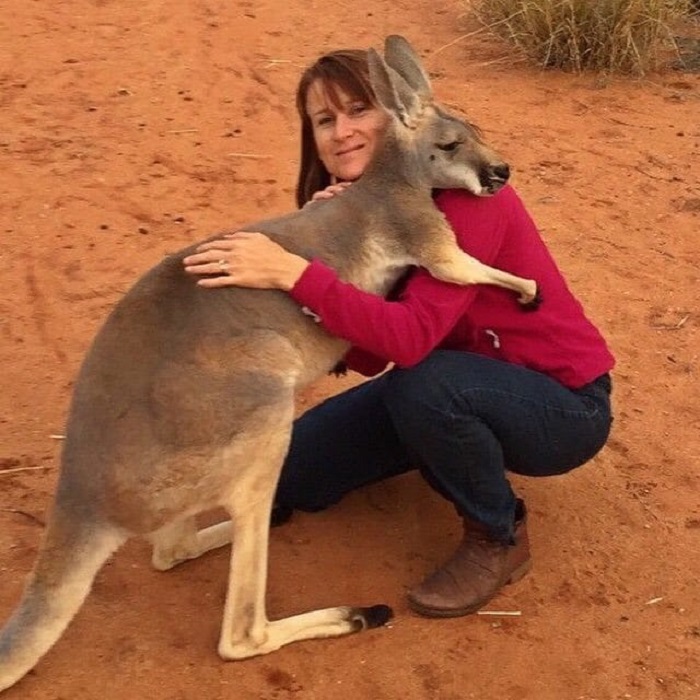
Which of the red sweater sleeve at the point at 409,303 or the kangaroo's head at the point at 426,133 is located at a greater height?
the kangaroo's head at the point at 426,133

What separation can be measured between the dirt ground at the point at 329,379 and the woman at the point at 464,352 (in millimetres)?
263

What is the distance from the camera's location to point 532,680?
3.08 metres

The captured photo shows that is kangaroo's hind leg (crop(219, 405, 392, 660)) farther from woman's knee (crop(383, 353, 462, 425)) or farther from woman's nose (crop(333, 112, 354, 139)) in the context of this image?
woman's nose (crop(333, 112, 354, 139))

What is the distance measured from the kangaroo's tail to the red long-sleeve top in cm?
78

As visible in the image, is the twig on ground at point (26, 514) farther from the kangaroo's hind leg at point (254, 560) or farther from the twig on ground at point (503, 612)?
the twig on ground at point (503, 612)

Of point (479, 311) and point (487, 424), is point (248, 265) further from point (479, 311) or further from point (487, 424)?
point (487, 424)

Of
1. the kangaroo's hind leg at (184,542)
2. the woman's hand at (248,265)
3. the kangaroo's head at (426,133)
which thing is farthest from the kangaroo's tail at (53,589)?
the kangaroo's head at (426,133)

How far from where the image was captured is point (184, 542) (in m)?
3.43

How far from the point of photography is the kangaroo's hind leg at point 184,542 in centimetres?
339

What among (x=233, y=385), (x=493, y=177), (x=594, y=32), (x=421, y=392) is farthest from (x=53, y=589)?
(x=594, y=32)

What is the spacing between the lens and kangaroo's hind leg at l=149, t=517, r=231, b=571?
3.39 m

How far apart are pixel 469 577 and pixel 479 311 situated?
75 cm

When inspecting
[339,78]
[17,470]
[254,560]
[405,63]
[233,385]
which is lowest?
[17,470]

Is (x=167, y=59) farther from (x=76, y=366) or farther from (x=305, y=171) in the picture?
(x=305, y=171)
